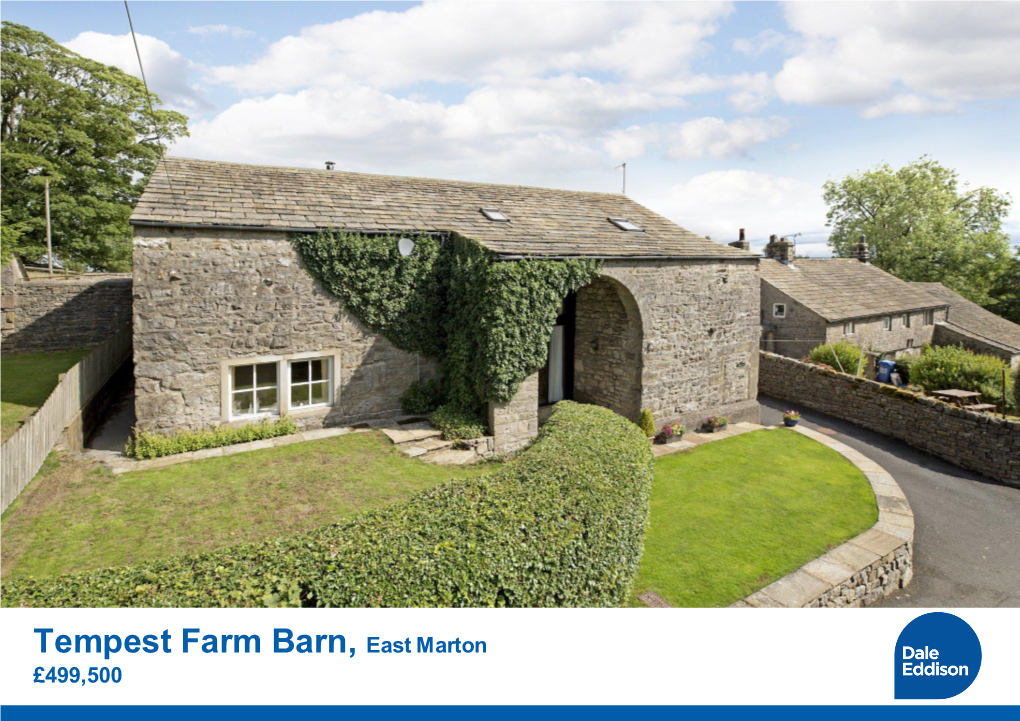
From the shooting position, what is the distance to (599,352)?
14422 mm

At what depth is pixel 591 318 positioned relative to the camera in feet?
47.8

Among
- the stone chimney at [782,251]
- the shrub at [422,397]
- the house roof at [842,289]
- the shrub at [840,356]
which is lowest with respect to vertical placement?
the shrub at [422,397]

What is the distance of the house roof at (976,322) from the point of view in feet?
95.8

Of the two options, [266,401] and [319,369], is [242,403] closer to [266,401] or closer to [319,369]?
[266,401]

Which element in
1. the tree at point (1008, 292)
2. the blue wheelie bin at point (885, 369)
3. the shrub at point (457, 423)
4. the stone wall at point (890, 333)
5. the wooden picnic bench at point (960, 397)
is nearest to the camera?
the shrub at point (457, 423)

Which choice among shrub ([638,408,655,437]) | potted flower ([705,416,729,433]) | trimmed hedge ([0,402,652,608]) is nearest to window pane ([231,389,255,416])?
trimmed hedge ([0,402,652,608])

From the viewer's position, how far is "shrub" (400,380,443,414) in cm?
1245

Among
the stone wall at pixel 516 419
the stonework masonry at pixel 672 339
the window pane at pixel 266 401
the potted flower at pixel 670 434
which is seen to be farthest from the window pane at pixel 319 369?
the potted flower at pixel 670 434

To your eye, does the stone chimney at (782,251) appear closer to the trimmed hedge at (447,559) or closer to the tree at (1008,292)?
the tree at (1008,292)

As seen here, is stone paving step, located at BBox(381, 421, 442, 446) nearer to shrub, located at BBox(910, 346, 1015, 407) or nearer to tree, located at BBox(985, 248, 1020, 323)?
shrub, located at BBox(910, 346, 1015, 407)

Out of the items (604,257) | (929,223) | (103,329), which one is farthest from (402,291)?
(929,223)

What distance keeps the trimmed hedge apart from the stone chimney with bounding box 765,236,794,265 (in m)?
25.9

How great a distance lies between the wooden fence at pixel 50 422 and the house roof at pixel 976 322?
3814 cm

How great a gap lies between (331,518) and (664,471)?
7256mm
